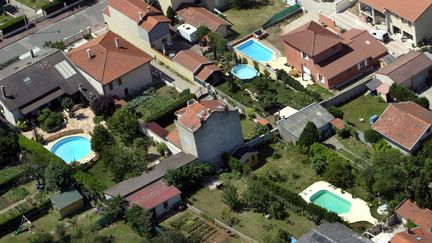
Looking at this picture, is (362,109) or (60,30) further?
(60,30)

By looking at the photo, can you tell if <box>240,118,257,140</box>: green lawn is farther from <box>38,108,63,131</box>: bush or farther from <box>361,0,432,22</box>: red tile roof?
<box>361,0,432,22</box>: red tile roof

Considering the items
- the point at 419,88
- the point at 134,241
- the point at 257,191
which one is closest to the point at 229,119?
the point at 257,191

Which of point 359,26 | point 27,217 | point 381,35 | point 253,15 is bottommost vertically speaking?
point 27,217

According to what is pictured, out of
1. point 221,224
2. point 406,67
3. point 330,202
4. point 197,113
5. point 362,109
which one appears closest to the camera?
point 221,224

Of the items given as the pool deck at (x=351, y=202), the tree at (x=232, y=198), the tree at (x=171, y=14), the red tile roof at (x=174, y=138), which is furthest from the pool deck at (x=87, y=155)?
the pool deck at (x=351, y=202)

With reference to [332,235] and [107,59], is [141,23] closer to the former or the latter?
[107,59]

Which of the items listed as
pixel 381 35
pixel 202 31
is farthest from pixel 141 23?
pixel 381 35

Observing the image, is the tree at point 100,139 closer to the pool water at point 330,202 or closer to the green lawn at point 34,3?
the pool water at point 330,202
